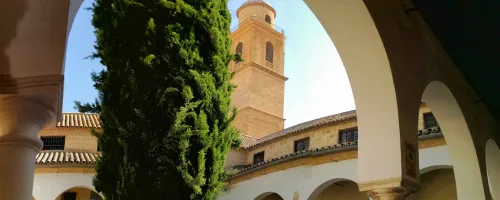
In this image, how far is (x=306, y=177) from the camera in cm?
1761

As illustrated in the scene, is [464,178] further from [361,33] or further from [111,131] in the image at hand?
[111,131]

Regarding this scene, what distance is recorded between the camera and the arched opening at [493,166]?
Result: 26.0 ft

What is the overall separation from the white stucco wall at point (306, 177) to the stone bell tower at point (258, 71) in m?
13.7

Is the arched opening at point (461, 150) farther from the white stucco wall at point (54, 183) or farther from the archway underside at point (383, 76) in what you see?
the white stucco wall at point (54, 183)

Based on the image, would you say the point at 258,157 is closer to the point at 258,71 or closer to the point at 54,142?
the point at 54,142

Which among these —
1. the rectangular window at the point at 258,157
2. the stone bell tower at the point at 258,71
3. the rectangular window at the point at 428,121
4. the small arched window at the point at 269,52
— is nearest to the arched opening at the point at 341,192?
the rectangular window at the point at 428,121

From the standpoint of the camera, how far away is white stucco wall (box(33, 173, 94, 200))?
71.3 ft

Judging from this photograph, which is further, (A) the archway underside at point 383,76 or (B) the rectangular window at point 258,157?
(B) the rectangular window at point 258,157

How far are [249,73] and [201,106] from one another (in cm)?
2709

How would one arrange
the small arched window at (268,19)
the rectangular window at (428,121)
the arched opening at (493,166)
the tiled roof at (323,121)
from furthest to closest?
the small arched window at (268,19)
the tiled roof at (323,121)
the rectangular window at (428,121)
the arched opening at (493,166)

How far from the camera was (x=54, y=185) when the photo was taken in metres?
21.9

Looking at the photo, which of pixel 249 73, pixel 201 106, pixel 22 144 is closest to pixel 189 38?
pixel 201 106

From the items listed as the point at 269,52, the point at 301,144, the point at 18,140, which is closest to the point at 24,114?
the point at 18,140

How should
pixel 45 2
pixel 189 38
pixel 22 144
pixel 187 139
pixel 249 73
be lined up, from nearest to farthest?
pixel 45 2 → pixel 22 144 → pixel 187 139 → pixel 189 38 → pixel 249 73
